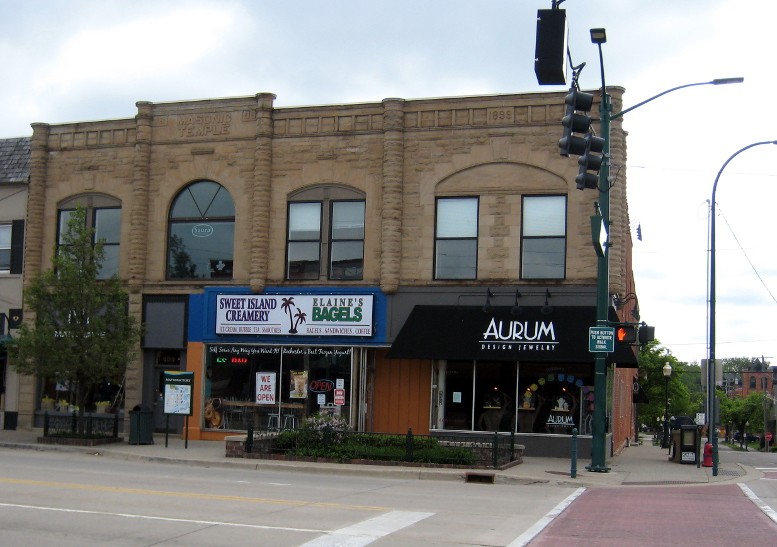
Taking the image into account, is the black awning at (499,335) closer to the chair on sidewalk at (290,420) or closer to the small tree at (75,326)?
the chair on sidewalk at (290,420)

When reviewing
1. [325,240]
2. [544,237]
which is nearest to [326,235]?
[325,240]

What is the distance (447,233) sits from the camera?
2616 centimetres

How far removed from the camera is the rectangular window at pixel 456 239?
25906mm

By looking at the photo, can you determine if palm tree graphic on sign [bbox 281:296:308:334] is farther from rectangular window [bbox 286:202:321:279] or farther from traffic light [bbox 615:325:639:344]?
traffic light [bbox 615:325:639:344]

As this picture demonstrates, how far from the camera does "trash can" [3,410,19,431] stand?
96.8ft

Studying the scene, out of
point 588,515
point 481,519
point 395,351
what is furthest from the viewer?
point 395,351

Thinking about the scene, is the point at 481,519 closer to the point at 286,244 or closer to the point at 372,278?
the point at 372,278

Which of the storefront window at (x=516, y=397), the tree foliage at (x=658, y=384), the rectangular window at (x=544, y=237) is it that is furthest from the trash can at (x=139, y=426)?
the tree foliage at (x=658, y=384)

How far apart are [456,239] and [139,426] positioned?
9.99 meters

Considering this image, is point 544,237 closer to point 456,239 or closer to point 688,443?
point 456,239

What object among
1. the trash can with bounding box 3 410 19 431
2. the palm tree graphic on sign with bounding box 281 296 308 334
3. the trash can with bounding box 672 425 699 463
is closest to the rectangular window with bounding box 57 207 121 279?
the trash can with bounding box 3 410 19 431

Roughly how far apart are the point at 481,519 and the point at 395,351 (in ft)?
39.6

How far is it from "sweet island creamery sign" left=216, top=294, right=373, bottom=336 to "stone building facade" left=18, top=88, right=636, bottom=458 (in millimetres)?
70

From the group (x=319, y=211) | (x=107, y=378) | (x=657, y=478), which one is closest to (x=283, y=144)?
(x=319, y=211)
